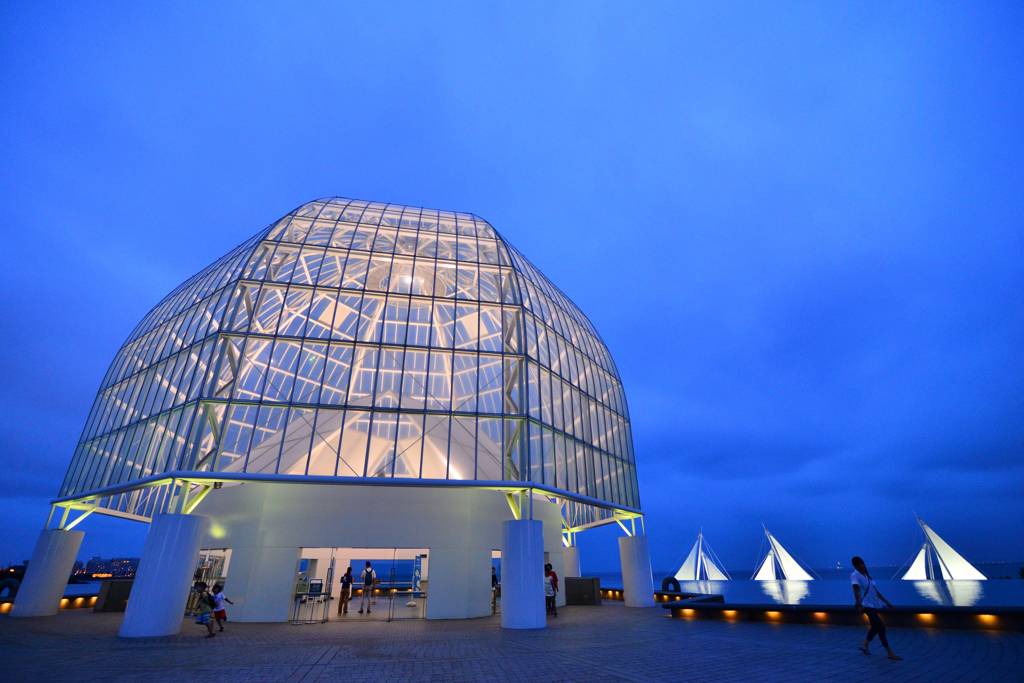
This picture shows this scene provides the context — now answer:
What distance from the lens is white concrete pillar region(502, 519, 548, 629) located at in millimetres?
19922

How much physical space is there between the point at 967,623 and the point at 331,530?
25.0 metres

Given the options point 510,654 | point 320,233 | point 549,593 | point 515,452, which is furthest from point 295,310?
point 510,654

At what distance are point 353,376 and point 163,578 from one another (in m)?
12.7

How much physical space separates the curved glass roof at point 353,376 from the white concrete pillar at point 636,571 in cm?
287

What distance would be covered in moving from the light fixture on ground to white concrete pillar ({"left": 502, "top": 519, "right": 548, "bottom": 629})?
0.08 meters

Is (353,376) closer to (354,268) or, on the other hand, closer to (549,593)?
(354,268)

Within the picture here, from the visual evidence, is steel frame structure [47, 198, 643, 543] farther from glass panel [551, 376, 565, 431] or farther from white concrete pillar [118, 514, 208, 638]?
white concrete pillar [118, 514, 208, 638]

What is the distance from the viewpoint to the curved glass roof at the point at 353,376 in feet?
73.8

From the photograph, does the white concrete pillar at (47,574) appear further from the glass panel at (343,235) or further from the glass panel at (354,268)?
the glass panel at (343,235)

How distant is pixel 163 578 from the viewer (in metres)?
17.8

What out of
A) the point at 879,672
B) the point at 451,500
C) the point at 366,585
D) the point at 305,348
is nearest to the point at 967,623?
the point at 879,672

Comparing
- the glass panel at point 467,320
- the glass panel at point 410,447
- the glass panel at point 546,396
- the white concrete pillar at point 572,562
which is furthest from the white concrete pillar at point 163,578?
the white concrete pillar at point 572,562

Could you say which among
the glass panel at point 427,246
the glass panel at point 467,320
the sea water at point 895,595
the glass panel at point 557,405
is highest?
the glass panel at point 427,246

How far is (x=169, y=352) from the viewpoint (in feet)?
87.8
